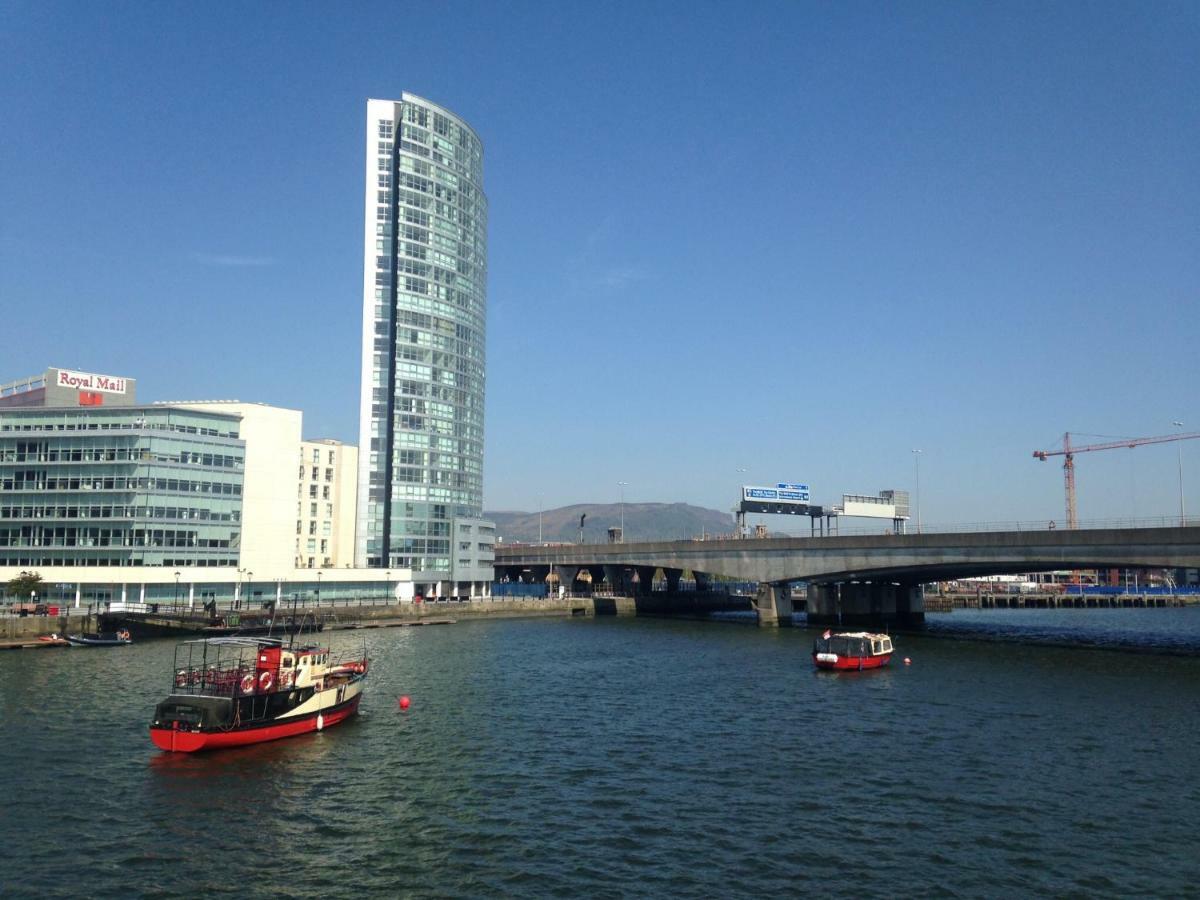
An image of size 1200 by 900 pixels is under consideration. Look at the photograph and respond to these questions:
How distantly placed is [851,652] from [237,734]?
54878 mm

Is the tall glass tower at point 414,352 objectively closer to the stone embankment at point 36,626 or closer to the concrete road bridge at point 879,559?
the concrete road bridge at point 879,559

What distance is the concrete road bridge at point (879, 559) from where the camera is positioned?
310 feet

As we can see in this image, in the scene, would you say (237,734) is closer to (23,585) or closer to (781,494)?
(23,585)

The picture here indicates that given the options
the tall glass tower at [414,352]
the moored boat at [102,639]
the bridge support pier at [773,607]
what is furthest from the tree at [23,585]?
the bridge support pier at [773,607]

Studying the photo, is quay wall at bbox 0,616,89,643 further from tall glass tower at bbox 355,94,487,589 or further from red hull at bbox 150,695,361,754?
tall glass tower at bbox 355,94,487,589

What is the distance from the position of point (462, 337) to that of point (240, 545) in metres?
63.0

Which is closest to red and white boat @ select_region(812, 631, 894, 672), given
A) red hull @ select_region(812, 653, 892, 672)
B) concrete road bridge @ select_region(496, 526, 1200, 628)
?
red hull @ select_region(812, 653, 892, 672)

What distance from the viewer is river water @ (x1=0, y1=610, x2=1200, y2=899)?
3228cm

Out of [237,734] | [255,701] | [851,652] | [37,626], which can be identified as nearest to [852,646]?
[851,652]

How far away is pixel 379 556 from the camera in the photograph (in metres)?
164

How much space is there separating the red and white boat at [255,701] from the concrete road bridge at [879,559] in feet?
249

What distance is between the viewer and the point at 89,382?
135625mm

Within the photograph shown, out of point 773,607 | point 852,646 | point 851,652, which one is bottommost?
point 773,607

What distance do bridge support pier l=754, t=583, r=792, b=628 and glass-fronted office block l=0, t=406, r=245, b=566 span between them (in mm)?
80443
